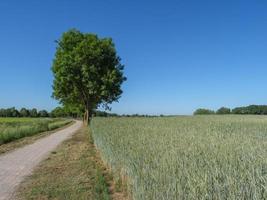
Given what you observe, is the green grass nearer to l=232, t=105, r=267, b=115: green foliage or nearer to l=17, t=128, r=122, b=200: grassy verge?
l=17, t=128, r=122, b=200: grassy verge

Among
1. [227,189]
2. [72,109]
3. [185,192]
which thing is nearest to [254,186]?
[227,189]

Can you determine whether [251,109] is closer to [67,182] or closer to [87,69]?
[87,69]

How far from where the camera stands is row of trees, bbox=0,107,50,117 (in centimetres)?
13425

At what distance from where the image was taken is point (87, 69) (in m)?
35.8

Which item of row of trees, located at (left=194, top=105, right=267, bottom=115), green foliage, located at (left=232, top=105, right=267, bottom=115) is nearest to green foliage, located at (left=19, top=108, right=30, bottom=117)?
row of trees, located at (left=194, top=105, right=267, bottom=115)

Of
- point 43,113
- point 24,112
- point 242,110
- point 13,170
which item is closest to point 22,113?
point 24,112

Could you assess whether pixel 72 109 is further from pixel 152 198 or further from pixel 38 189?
pixel 152 198

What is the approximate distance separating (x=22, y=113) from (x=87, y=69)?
113 meters

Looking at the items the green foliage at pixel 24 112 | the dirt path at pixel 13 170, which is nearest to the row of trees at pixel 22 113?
the green foliage at pixel 24 112

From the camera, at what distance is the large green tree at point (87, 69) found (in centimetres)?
3603

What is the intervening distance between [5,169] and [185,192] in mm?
9381

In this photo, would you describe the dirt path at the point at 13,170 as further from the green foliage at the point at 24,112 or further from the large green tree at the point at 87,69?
the green foliage at the point at 24,112

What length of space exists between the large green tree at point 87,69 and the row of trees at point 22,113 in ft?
334

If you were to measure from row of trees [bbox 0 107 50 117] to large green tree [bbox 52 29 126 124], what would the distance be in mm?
101903
